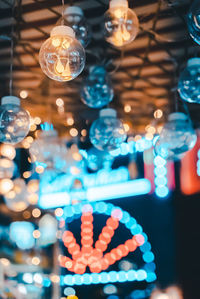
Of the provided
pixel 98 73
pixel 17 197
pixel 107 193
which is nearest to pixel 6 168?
pixel 17 197

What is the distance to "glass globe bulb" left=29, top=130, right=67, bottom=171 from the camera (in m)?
5.16

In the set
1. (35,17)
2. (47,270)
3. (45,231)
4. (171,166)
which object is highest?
(35,17)

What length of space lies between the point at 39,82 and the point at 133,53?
1576mm

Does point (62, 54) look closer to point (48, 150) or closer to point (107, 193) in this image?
point (48, 150)

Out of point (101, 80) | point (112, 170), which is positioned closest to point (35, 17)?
point (101, 80)

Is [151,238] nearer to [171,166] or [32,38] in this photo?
[171,166]

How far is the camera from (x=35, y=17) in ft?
18.1

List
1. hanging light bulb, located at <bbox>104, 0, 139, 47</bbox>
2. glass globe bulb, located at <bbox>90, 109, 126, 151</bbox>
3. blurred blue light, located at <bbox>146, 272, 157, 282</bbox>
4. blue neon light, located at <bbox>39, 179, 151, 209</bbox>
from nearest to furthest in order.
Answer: hanging light bulb, located at <bbox>104, 0, 139, 47</bbox>
glass globe bulb, located at <bbox>90, 109, 126, 151</bbox>
blurred blue light, located at <bbox>146, 272, 157, 282</bbox>
blue neon light, located at <bbox>39, 179, 151, 209</bbox>

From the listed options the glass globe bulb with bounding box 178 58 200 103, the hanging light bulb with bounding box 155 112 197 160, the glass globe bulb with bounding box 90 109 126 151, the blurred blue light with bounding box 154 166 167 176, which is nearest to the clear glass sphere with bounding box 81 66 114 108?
the glass globe bulb with bounding box 90 109 126 151

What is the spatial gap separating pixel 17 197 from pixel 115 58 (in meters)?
3.48

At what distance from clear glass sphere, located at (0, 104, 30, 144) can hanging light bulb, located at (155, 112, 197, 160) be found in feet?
3.69

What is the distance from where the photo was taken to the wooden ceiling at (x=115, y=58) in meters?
5.34

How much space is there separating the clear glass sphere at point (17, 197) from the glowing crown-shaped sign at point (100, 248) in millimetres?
885

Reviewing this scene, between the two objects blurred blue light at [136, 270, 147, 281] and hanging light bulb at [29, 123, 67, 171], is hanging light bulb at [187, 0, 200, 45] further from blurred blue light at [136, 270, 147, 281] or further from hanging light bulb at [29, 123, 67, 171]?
blurred blue light at [136, 270, 147, 281]
